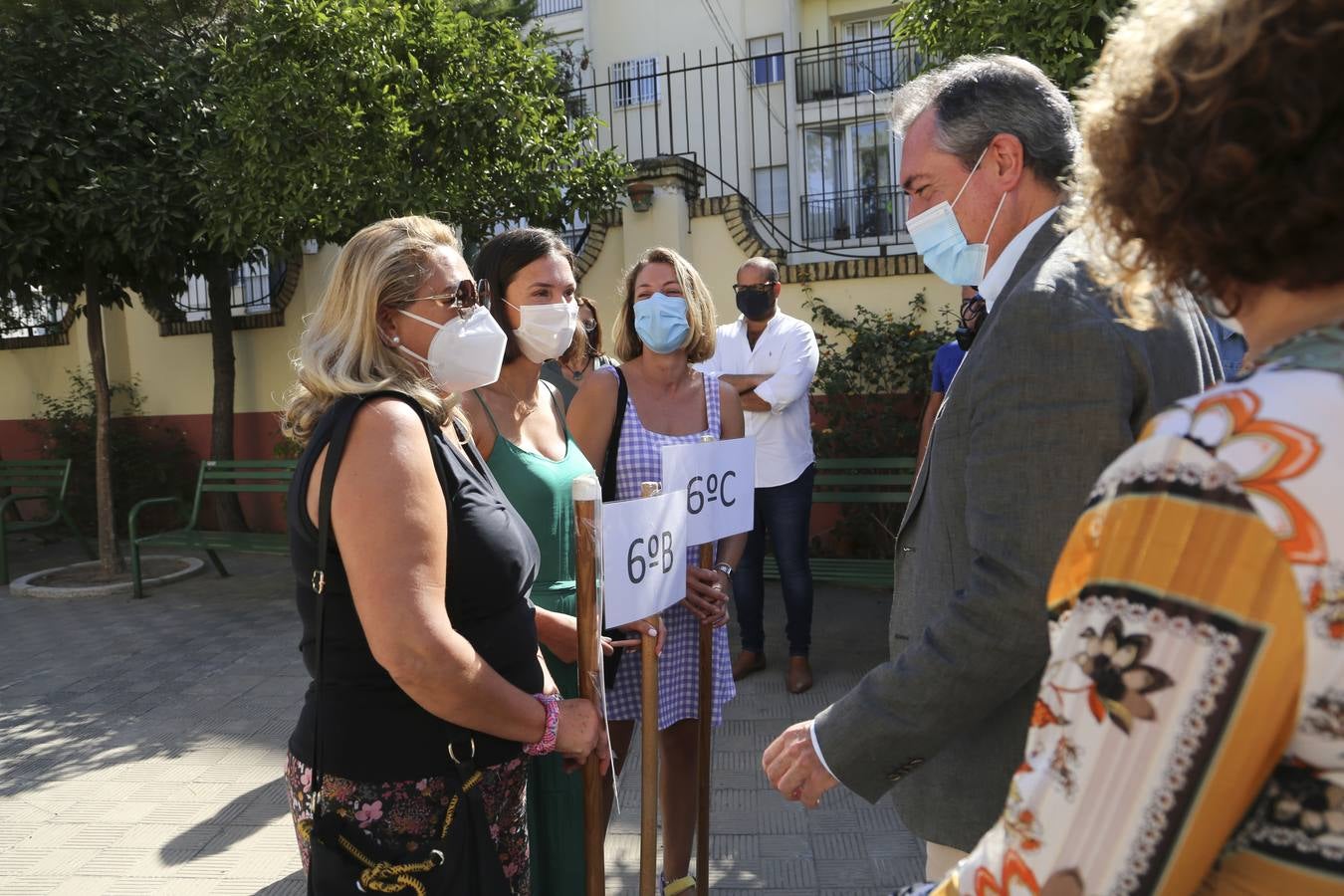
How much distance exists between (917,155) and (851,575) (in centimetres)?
430

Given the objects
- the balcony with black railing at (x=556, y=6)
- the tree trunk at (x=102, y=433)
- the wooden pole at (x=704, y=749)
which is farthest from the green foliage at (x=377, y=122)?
the balcony with black railing at (x=556, y=6)

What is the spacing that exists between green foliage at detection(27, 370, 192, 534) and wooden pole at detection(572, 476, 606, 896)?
9.41 metres

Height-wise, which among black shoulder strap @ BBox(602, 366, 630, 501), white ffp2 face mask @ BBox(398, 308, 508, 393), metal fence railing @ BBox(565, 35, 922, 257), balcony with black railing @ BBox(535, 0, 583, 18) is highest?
balcony with black railing @ BBox(535, 0, 583, 18)

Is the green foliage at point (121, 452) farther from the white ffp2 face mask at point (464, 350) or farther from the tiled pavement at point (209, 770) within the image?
the white ffp2 face mask at point (464, 350)

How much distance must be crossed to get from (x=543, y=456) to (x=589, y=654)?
2.03 feet

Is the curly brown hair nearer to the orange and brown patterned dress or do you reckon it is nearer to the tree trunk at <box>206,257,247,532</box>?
the orange and brown patterned dress

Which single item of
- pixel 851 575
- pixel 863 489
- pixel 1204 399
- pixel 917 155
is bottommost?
pixel 851 575

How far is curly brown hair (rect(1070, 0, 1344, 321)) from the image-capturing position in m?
0.72

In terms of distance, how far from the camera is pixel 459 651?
1.71 meters

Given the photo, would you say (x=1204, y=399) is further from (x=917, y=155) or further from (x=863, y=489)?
(x=863, y=489)

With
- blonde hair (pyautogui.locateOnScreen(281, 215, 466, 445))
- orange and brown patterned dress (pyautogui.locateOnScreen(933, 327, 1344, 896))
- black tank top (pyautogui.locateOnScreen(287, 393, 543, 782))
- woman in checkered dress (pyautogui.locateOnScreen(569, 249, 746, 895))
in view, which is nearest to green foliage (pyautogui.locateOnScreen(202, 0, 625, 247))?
woman in checkered dress (pyautogui.locateOnScreen(569, 249, 746, 895))

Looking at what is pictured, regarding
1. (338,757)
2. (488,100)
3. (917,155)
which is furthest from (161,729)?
(917,155)

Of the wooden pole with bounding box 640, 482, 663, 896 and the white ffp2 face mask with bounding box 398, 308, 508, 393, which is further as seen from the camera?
the wooden pole with bounding box 640, 482, 663, 896

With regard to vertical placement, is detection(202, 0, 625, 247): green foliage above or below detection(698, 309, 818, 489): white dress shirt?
above
